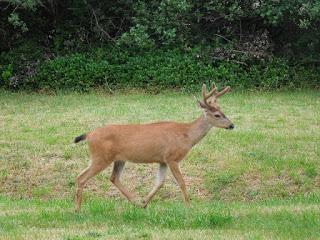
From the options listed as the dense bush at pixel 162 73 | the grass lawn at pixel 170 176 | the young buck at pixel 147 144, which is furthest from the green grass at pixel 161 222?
the dense bush at pixel 162 73

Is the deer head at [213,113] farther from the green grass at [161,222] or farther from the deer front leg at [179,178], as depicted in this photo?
the green grass at [161,222]

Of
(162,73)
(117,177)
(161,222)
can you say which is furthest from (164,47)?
(161,222)

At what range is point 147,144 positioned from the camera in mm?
10930

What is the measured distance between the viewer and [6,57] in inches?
909

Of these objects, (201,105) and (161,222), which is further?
(201,105)

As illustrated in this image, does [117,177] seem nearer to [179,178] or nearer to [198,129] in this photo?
[179,178]

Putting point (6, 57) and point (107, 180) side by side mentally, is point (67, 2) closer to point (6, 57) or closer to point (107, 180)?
point (6, 57)

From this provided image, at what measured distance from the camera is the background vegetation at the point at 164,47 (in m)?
22.4

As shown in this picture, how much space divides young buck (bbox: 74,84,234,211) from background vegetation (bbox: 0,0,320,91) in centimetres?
1070

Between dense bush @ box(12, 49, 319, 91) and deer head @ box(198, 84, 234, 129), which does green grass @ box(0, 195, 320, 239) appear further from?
dense bush @ box(12, 49, 319, 91)

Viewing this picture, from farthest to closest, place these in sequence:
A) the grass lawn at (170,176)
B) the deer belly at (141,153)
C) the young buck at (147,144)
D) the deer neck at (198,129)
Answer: the deer neck at (198,129), the deer belly at (141,153), the young buck at (147,144), the grass lawn at (170,176)

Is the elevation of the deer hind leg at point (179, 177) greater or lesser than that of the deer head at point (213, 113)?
lesser

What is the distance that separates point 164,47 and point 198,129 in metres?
11.9

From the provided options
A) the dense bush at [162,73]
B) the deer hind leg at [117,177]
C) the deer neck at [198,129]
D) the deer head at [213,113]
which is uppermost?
the deer head at [213,113]
